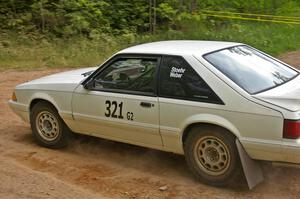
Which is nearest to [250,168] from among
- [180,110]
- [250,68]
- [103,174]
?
[180,110]

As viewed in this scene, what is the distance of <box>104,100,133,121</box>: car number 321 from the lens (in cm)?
604

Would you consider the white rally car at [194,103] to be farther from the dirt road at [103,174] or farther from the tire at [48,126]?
the dirt road at [103,174]

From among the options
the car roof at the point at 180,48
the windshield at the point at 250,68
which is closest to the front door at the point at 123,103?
the car roof at the point at 180,48

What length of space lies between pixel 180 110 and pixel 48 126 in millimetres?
2295

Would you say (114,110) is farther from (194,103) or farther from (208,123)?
(208,123)

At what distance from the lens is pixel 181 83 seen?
5656 millimetres

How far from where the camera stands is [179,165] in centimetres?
629

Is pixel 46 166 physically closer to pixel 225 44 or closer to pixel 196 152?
pixel 196 152

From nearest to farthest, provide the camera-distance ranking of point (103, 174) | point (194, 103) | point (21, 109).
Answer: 1. point (194, 103)
2. point (103, 174)
3. point (21, 109)

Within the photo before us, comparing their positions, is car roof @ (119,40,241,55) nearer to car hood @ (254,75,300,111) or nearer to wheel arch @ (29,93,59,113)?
car hood @ (254,75,300,111)

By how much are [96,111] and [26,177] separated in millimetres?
1153

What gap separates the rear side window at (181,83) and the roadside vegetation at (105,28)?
8.34m

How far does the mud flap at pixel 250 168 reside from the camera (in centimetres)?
523

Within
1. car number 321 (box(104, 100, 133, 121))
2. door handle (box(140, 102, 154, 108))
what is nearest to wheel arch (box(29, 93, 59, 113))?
car number 321 (box(104, 100, 133, 121))
